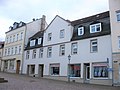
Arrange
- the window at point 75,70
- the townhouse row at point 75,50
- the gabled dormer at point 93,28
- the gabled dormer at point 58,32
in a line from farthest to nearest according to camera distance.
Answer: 1. the gabled dormer at point 58,32
2. the window at point 75,70
3. the gabled dormer at point 93,28
4. the townhouse row at point 75,50

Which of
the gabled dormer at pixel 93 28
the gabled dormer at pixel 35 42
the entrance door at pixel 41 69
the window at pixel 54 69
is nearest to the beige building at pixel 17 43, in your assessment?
the gabled dormer at pixel 35 42

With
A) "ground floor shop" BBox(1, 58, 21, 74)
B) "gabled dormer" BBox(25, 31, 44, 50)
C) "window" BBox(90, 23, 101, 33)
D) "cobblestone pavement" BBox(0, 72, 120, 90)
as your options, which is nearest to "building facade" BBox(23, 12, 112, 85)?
"window" BBox(90, 23, 101, 33)

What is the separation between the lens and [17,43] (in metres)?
44.8

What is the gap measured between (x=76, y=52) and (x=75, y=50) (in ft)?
1.35

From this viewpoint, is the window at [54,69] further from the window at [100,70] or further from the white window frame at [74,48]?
the window at [100,70]

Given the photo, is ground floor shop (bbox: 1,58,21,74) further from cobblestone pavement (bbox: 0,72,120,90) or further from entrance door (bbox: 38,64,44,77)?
cobblestone pavement (bbox: 0,72,120,90)

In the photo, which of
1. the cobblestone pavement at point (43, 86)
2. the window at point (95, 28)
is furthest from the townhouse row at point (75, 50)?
the cobblestone pavement at point (43, 86)

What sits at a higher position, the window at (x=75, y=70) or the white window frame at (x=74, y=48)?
the white window frame at (x=74, y=48)

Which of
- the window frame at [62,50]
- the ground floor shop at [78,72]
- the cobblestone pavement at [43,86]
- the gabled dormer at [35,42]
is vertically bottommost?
the cobblestone pavement at [43,86]

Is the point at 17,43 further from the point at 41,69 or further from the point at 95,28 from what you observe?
the point at 95,28

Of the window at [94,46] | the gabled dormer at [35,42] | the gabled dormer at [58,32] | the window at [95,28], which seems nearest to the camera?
the window at [94,46]

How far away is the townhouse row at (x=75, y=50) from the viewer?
79.0 ft

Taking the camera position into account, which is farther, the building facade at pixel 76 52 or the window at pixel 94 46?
the window at pixel 94 46

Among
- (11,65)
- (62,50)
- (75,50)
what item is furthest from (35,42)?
(75,50)
